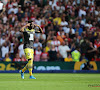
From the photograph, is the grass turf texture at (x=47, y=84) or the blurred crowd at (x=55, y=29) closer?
the grass turf texture at (x=47, y=84)

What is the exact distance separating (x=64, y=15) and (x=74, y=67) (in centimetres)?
413

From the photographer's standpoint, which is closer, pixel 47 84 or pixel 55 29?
pixel 47 84

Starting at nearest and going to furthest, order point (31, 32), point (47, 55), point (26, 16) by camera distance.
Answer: point (31, 32) < point (47, 55) < point (26, 16)

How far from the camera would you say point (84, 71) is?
69.2 ft

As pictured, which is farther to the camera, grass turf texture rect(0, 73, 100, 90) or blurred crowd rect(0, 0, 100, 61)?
blurred crowd rect(0, 0, 100, 61)

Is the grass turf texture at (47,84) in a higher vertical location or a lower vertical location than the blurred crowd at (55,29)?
lower

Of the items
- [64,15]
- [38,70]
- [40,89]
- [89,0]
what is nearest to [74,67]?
[38,70]

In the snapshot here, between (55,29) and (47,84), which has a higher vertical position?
(55,29)

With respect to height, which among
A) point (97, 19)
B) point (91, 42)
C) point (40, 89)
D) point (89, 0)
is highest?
point (89, 0)

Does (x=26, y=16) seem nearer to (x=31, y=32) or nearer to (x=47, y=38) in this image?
(x=47, y=38)

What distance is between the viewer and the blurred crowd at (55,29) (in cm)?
2088

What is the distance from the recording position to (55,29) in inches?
892

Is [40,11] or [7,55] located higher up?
[40,11]

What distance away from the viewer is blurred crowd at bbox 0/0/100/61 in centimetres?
2088
